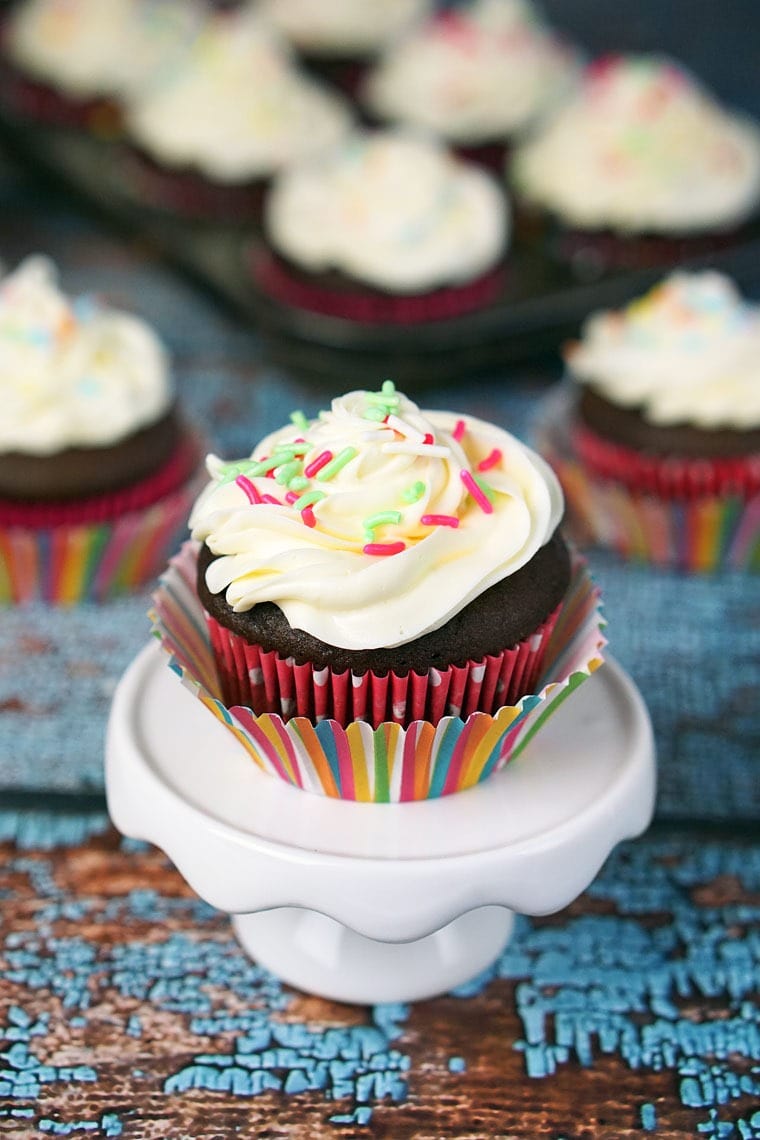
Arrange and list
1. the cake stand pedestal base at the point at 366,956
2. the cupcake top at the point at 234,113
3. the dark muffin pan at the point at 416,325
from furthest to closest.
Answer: the cupcake top at the point at 234,113 → the dark muffin pan at the point at 416,325 → the cake stand pedestal base at the point at 366,956

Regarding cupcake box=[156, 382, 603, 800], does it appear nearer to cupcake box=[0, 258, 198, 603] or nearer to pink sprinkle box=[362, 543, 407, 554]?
pink sprinkle box=[362, 543, 407, 554]

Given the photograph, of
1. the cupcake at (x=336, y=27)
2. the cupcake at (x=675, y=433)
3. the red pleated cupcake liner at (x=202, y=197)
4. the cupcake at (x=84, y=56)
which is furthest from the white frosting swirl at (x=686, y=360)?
the cupcake at (x=336, y=27)

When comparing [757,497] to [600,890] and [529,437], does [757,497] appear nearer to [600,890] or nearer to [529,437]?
[529,437]

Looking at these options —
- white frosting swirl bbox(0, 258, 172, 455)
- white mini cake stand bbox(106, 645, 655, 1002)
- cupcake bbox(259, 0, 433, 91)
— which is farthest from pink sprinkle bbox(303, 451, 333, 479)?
cupcake bbox(259, 0, 433, 91)

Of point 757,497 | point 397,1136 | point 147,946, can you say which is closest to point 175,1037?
point 147,946

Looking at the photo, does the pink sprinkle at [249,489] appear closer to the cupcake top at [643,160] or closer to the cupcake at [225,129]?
the cupcake top at [643,160]

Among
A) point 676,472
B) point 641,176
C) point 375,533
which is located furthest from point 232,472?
point 641,176
